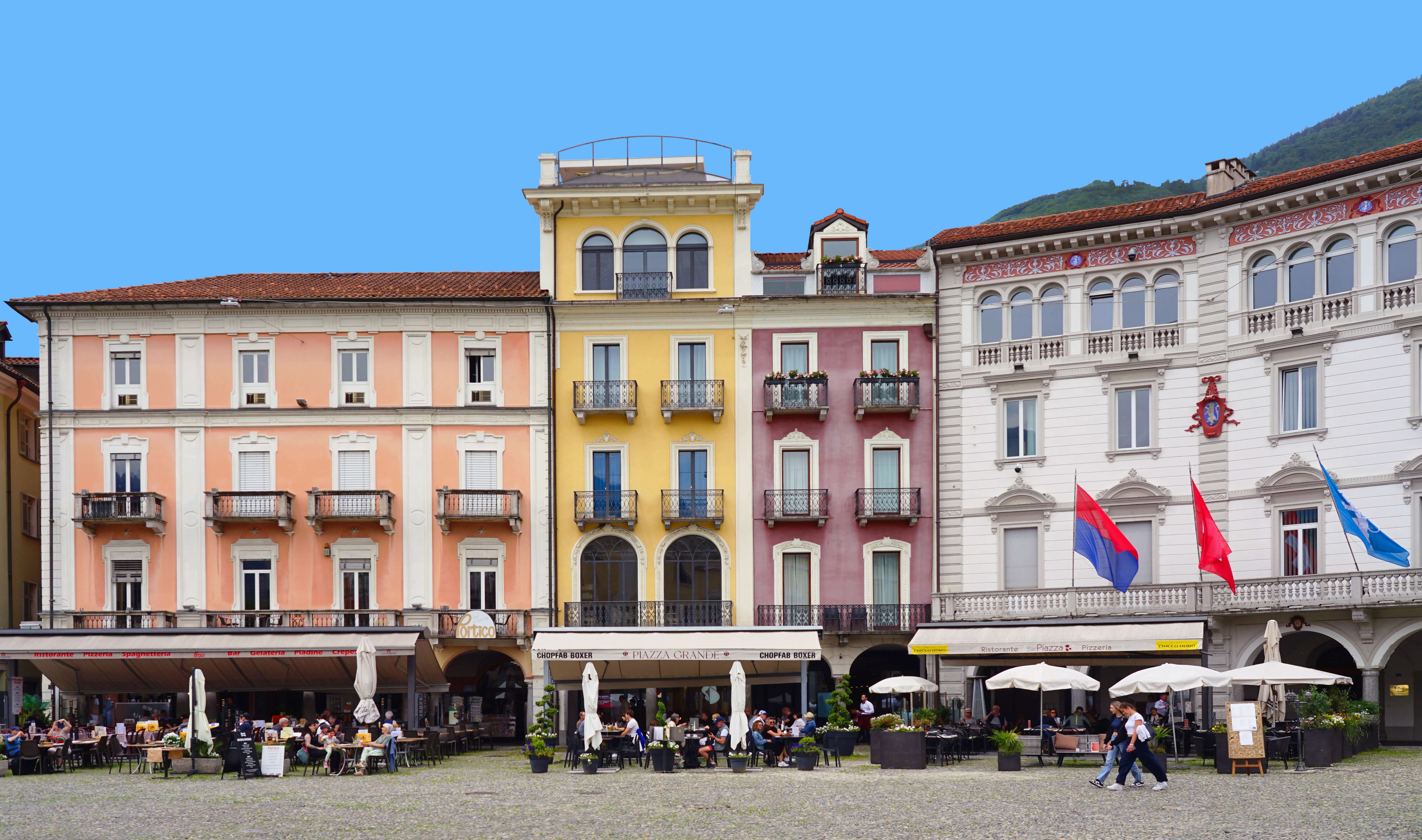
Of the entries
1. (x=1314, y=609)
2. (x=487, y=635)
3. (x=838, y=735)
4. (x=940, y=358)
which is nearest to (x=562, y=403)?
(x=487, y=635)

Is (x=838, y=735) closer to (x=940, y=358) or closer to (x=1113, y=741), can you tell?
(x=1113, y=741)

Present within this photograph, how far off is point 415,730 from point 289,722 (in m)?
2.87

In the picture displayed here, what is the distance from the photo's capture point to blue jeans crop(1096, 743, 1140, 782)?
25297mm

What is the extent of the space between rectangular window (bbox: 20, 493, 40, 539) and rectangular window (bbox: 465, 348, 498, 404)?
14362 mm

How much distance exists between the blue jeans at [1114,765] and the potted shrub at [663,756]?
361 inches

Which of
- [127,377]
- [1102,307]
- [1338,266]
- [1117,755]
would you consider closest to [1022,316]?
[1102,307]

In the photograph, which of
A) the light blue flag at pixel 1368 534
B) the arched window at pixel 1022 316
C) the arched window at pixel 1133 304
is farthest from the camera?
the arched window at pixel 1022 316

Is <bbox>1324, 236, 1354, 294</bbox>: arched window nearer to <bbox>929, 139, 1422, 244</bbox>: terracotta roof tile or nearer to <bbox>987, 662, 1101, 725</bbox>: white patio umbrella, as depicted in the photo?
<bbox>929, 139, 1422, 244</bbox>: terracotta roof tile

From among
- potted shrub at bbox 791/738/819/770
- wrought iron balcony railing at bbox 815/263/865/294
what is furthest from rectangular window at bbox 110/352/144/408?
potted shrub at bbox 791/738/819/770

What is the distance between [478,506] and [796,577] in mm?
8910

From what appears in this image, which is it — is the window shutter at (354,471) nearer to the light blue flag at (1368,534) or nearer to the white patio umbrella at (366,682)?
the white patio umbrella at (366,682)

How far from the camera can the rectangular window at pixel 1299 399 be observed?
36.2 metres

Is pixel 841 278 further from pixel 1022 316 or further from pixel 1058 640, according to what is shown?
pixel 1058 640

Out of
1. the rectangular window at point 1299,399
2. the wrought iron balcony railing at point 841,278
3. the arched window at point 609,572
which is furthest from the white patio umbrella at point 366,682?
the rectangular window at point 1299,399
